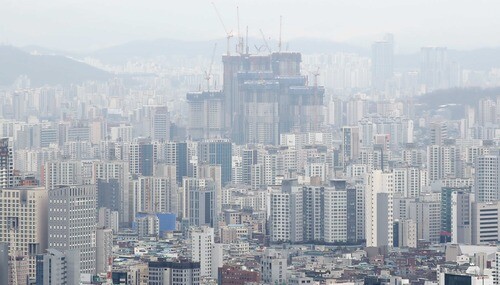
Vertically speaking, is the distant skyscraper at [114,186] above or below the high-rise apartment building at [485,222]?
above

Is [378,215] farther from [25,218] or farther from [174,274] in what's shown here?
[174,274]

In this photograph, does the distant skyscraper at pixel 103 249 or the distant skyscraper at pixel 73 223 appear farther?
the distant skyscraper at pixel 103 249

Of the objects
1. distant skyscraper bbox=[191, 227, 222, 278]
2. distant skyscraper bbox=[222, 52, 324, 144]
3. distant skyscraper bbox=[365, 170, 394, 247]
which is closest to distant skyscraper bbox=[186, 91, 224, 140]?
distant skyscraper bbox=[222, 52, 324, 144]

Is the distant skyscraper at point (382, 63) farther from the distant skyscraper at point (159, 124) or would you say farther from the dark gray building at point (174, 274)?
the dark gray building at point (174, 274)

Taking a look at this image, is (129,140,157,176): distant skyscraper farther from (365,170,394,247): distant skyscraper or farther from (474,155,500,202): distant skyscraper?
(474,155,500,202): distant skyscraper

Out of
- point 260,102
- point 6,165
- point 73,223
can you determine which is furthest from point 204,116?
point 73,223

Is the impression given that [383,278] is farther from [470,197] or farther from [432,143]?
[432,143]

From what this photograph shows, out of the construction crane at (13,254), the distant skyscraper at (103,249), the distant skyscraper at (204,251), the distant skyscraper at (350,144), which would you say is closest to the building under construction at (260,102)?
the distant skyscraper at (350,144)
